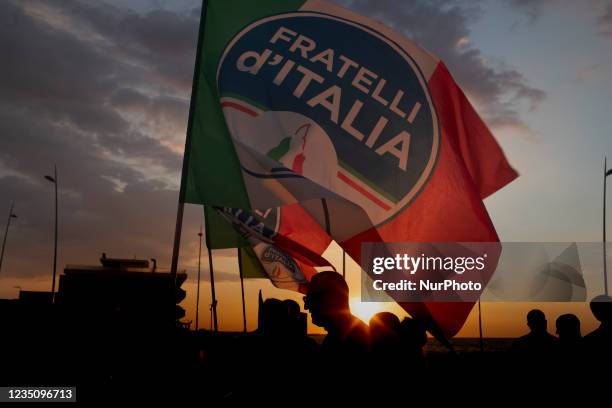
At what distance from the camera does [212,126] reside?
827 cm

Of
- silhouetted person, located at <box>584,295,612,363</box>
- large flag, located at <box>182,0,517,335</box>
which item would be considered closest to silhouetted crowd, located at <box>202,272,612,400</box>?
silhouetted person, located at <box>584,295,612,363</box>

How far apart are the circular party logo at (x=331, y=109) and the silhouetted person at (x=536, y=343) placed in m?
2.13

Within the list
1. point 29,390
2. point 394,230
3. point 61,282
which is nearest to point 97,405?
point 29,390

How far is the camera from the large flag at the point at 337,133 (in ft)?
26.0

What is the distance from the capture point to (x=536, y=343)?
277 inches

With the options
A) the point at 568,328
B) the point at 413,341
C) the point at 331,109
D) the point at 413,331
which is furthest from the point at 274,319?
the point at 331,109

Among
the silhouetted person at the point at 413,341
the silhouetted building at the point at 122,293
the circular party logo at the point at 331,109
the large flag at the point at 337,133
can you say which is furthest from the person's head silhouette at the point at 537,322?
the silhouetted building at the point at 122,293

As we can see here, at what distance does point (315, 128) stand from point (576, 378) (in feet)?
13.9

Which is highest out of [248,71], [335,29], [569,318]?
[335,29]

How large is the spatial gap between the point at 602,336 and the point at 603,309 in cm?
27

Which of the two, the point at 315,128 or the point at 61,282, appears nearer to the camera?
the point at 315,128

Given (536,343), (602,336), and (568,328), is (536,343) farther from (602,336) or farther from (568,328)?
(602,336)

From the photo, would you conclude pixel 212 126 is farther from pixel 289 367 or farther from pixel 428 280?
pixel 289 367

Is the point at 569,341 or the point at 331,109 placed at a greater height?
the point at 331,109
